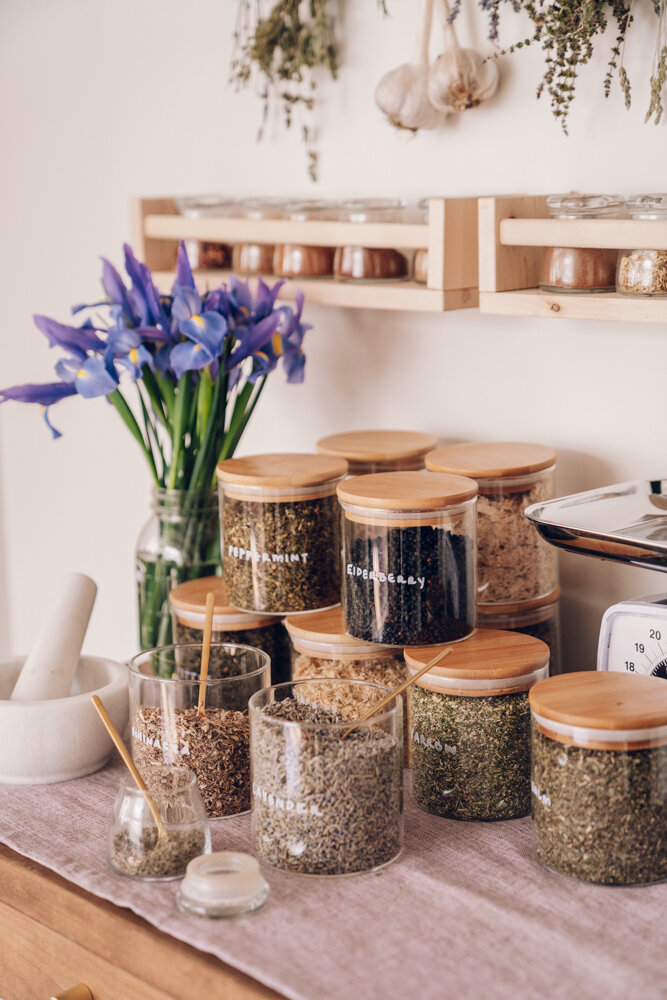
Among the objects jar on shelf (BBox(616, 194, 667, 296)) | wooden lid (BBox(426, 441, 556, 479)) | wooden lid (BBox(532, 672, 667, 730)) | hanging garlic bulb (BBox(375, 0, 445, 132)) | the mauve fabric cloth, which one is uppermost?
hanging garlic bulb (BBox(375, 0, 445, 132))

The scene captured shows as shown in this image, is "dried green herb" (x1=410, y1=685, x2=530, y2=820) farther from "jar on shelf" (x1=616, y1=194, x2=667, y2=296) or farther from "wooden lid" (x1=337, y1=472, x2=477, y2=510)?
"jar on shelf" (x1=616, y1=194, x2=667, y2=296)

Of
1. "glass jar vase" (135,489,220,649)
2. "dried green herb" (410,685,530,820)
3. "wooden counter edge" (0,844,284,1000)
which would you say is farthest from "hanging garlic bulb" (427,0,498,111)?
"wooden counter edge" (0,844,284,1000)

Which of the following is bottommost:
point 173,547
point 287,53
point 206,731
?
point 206,731

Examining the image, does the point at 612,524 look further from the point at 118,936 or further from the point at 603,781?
the point at 118,936

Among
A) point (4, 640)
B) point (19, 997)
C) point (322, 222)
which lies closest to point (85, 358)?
point (322, 222)

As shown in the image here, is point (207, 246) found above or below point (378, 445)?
above

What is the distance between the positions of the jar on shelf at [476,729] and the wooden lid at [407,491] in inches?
5.7

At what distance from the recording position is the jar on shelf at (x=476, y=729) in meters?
1.05

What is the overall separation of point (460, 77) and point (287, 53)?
13.1 inches

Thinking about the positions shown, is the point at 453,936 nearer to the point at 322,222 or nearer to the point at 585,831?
the point at 585,831

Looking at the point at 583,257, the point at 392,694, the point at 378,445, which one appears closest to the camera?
the point at 392,694

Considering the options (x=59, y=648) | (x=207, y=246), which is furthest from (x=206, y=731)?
(x=207, y=246)

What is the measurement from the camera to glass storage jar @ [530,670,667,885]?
2.96 feet

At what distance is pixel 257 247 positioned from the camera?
4.89ft
